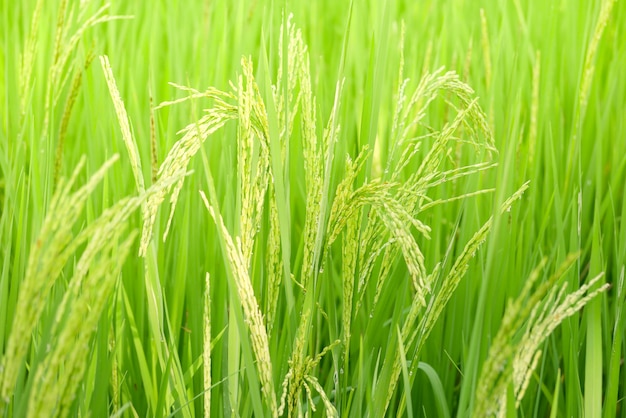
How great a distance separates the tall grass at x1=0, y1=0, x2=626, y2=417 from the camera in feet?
2.82

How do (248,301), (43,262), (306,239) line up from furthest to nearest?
1. (306,239)
2. (248,301)
3. (43,262)

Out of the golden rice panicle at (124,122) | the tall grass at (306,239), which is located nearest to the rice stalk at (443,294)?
the tall grass at (306,239)

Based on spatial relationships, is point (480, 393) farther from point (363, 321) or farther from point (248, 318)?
point (363, 321)

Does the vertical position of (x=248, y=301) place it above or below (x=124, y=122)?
below

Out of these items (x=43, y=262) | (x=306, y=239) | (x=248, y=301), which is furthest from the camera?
(x=306, y=239)

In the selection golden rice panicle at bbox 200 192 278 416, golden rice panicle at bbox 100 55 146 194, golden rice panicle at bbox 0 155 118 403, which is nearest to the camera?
golden rice panicle at bbox 0 155 118 403

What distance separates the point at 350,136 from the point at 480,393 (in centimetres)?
107

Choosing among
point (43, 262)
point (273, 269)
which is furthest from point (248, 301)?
point (43, 262)

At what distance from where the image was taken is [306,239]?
96 centimetres

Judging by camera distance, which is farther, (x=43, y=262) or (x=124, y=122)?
(x=124, y=122)

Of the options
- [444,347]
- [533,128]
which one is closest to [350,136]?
[533,128]

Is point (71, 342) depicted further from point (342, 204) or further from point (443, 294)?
point (443, 294)

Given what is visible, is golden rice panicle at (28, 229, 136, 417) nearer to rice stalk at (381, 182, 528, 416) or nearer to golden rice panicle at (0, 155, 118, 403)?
golden rice panicle at (0, 155, 118, 403)

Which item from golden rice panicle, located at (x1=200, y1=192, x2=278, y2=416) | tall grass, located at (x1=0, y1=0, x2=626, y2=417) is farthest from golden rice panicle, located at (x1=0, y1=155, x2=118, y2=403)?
golden rice panicle, located at (x1=200, y1=192, x2=278, y2=416)
